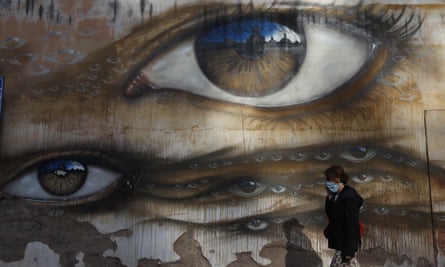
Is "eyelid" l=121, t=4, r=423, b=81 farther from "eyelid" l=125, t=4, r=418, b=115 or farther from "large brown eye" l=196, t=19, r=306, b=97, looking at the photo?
"large brown eye" l=196, t=19, r=306, b=97

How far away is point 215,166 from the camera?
4.79 meters

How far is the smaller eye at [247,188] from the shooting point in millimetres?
4758

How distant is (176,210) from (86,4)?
272cm

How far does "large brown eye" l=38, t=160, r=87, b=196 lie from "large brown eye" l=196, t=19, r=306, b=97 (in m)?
1.86

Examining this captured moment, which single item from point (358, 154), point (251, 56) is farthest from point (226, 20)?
point (358, 154)

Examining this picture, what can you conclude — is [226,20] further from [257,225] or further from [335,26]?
[257,225]

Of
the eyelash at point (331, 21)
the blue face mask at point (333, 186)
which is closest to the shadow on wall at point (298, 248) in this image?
the blue face mask at point (333, 186)

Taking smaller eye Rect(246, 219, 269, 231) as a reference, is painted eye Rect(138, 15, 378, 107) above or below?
above

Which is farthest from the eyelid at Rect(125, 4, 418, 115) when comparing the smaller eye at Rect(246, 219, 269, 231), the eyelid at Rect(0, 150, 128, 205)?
the smaller eye at Rect(246, 219, 269, 231)

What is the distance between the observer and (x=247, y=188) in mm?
4758

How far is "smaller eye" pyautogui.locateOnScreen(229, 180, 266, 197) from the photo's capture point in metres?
4.76

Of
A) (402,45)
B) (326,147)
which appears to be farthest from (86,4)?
(402,45)

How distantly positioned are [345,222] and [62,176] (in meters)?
3.15

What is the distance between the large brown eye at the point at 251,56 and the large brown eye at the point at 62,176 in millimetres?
1859
